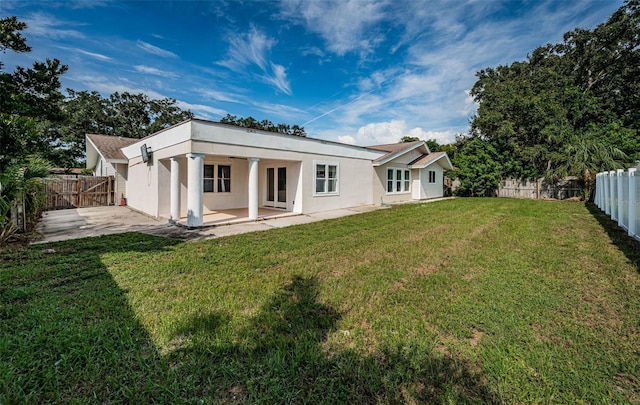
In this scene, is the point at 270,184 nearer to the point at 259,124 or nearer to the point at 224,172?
the point at 224,172

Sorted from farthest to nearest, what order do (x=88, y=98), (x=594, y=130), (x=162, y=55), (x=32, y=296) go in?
(x=88, y=98)
(x=594, y=130)
(x=162, y=55)
(x=32, y=296)

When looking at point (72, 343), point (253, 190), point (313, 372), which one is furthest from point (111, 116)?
point (313, 372)

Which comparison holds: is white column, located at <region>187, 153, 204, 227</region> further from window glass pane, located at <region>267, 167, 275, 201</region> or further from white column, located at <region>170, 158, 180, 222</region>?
window glass pane, located at <region>267, 167, 275, 201</region>

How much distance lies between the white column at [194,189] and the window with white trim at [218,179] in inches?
144

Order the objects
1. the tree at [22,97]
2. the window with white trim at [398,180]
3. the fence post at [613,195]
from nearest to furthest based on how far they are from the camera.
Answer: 1. the tree at [22,97]
2. the fence post at [613,195]
3. the window with white trim at [398,180]

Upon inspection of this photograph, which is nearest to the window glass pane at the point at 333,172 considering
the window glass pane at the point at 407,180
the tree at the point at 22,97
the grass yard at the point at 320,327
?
the window glass pane at the point at 407,180

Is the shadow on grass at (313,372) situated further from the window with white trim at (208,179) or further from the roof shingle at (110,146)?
the roof shingle at (110,146)

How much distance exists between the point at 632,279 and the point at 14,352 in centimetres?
773

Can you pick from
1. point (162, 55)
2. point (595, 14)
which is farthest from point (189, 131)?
point (595, 14)

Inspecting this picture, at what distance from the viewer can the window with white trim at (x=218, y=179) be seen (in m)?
12.5

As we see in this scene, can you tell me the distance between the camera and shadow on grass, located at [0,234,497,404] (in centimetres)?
212

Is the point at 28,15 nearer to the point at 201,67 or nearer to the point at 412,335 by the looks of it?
the point at 201,67

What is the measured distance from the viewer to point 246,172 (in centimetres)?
1375

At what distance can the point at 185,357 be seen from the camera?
100 inches
